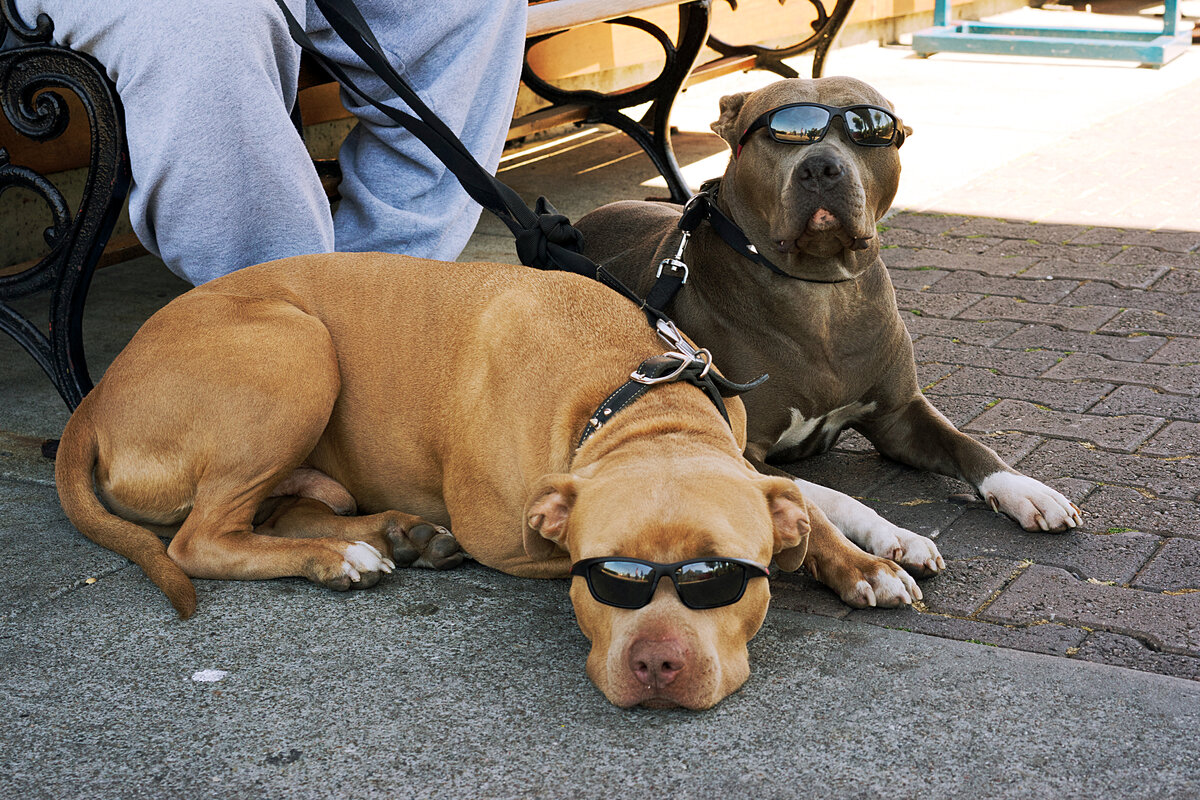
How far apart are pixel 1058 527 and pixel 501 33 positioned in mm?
2871

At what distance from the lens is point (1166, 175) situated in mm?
6746

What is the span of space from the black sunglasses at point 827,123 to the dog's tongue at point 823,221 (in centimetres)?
23

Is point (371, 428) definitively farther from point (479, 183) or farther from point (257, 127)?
point (257, 127)

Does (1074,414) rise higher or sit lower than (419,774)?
lower

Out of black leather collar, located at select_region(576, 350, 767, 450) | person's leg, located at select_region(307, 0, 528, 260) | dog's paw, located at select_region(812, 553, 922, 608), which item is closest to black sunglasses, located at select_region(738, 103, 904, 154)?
black leather collar, located at select_region(576, 350, 767, 450)

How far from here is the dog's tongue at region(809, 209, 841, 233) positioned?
132 inches

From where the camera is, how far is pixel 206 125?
3562mm

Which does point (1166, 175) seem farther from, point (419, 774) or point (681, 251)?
point (419, 774)

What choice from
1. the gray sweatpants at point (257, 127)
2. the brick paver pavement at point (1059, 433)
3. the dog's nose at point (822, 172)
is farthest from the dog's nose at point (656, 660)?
the gray sweatpants at point (257, 127)

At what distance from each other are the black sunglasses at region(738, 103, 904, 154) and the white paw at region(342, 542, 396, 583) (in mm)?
1653

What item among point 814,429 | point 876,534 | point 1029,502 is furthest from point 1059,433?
point 876,534

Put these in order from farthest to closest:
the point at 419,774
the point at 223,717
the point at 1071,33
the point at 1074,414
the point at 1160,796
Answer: the point at 1071,33
the point at 1074,414
the point at 223,717
the point at 419,774
the point at 1160,796

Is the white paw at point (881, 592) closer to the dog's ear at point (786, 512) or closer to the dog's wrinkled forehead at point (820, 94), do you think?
the dog's ear at point (786, 512)

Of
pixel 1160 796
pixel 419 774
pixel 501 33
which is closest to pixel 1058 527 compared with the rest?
pixel 1160 796
